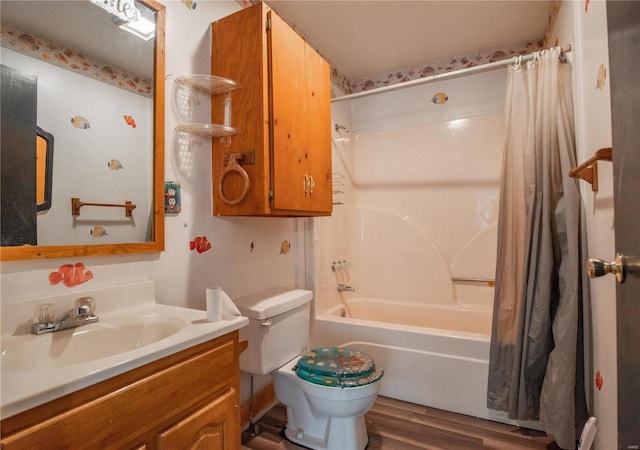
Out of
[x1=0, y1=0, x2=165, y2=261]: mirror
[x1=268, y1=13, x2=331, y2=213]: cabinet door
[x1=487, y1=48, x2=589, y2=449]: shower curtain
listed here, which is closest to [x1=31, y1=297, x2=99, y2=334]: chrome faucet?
[x1=0, y1=0, x2=165, y2=261]: mirror

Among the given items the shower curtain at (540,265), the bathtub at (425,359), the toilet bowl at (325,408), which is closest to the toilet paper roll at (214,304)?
the toilet bowl at (325,408)

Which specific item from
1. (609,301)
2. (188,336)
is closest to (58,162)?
(188,336)

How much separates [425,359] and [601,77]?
1641 millimetres

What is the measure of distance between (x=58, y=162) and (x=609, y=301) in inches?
78.2

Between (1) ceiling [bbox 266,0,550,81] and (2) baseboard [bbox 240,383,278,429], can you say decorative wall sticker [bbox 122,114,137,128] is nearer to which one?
(1) ceiling [bbox 266,0,550,81]

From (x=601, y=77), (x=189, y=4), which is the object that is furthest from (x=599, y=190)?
(x=189, y=4)

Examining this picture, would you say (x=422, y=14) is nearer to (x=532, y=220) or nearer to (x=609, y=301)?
(x=532, y=220)

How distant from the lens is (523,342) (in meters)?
1.68

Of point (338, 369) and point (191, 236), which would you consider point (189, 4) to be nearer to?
point (191, 236)

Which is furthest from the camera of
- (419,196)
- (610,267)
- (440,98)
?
(419,196)

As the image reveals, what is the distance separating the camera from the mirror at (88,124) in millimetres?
1042

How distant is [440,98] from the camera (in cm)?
286

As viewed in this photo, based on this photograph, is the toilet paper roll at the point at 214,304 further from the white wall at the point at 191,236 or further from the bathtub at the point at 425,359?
the bathtub at the point at 425,359

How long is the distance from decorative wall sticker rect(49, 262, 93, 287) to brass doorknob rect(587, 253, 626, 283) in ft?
4.75
